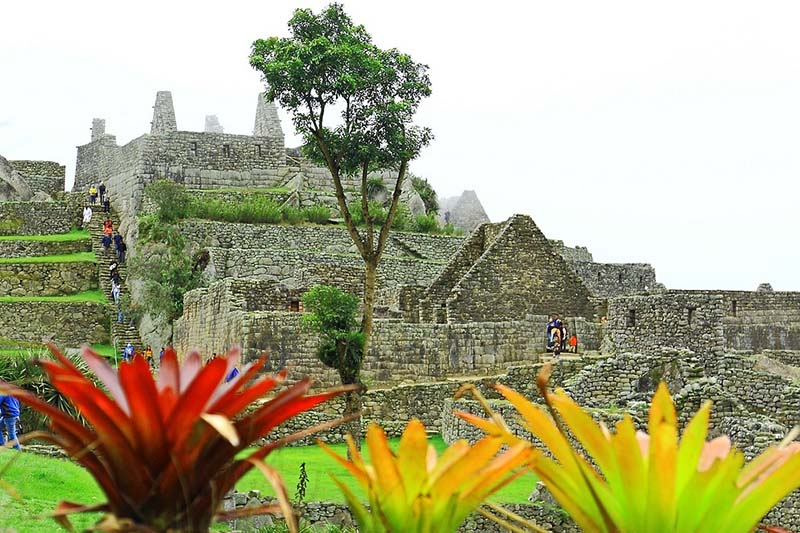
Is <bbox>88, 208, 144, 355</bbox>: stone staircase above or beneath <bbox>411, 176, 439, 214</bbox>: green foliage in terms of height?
beneath

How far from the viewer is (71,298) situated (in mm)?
36562

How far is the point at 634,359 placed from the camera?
19.3m

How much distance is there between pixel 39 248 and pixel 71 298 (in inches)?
152

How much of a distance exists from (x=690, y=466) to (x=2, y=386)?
1.32 metres

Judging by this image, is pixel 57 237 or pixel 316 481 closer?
pixel 316 481

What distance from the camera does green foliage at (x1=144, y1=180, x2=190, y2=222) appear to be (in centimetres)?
3684

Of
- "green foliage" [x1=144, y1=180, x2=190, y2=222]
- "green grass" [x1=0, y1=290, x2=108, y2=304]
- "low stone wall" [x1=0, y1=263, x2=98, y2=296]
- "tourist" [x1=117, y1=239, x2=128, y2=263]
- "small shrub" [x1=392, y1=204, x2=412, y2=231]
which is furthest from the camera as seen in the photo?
"small shrub" [x1=392, y1=204, x2=412, y2=231]

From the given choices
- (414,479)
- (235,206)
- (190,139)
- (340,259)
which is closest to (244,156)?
(190,139)

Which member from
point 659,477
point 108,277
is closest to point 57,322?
point 108,277

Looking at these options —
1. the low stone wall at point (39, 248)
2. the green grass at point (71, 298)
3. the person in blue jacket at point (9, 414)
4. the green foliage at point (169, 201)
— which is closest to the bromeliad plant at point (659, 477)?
the person in blue jacket at point (9, 414)

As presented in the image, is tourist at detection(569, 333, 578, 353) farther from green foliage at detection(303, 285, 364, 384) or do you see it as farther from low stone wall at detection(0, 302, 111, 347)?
low stone wall at detection(0, 302, 111, 347)

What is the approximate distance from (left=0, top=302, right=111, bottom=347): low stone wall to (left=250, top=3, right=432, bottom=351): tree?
1422 cm

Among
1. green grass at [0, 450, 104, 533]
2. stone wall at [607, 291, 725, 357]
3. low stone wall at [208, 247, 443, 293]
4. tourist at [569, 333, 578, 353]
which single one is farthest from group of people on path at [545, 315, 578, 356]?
green grass at [0, 450, 104, 533]

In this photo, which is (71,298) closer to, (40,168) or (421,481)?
(40,168)
